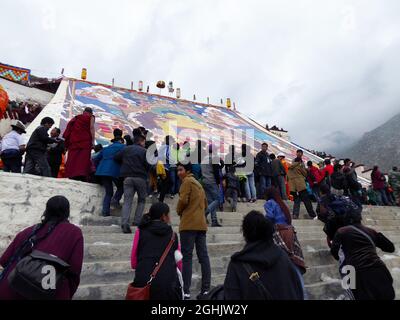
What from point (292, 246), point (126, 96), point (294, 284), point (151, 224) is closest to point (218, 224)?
point (292, 246)

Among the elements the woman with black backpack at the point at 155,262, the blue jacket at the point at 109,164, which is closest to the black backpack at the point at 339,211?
the woman with black backpack at the point at 155,262

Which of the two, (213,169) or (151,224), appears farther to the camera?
(213,169)

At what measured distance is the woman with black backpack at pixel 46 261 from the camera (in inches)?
71.9

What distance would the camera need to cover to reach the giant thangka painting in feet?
43.2

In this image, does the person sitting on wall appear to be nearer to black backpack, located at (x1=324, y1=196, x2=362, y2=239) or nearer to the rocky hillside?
black backpack, located at (x1=324, y1=196, x2=362, y2=239)

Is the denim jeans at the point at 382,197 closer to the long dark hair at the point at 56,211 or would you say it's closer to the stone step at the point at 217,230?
the stone step at the point at 217,230

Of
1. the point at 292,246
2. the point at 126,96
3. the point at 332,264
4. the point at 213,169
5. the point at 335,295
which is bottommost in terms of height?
the point at 335,295

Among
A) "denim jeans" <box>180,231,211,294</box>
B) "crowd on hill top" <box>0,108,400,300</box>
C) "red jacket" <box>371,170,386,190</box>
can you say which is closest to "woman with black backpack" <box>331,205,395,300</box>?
"crowd on hill top" <box>0,108,400,300</box>

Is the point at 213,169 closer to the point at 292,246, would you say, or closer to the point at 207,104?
the point at 292,246

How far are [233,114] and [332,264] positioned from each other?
1725cm

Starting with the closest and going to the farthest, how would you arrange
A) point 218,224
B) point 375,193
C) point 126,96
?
1. point 218,224
2. point 375,193
3. point 126,96

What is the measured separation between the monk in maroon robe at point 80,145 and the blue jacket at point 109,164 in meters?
0.25

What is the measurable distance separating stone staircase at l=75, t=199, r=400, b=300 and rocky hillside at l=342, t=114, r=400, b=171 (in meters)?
35.9
